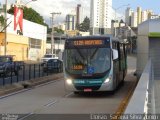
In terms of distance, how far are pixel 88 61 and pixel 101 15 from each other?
70766 mm

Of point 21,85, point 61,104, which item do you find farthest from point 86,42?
point 21,85

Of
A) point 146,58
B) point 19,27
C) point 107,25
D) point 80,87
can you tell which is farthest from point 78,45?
point 107,25

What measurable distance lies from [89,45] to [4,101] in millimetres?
4953

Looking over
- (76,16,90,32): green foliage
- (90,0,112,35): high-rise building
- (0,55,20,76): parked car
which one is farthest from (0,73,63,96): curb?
(76,16,90,32): green foliage

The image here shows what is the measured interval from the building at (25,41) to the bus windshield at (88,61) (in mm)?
47982

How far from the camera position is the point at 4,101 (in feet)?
65.3

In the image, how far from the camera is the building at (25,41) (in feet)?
247

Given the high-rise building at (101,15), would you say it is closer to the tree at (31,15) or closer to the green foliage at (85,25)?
the tree at (31,15)

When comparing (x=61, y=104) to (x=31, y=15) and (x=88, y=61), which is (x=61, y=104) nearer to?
(x=88, y=61)

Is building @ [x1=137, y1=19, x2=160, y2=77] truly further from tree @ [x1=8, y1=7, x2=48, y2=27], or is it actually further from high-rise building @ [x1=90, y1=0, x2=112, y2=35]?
tree @ [x1=8, y1=7, x2=48, y2=27]

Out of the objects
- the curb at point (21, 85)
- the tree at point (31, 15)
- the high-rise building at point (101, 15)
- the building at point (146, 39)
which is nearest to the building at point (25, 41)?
the high-rise building at point (101, 15)

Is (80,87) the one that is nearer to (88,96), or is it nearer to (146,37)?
(88,96)

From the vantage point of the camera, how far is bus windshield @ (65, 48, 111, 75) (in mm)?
21719

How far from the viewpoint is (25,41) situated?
8619cm
